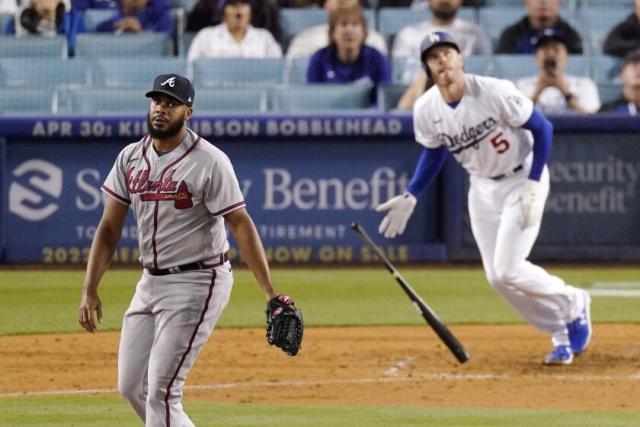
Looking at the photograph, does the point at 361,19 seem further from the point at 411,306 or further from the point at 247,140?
the point at 411,306

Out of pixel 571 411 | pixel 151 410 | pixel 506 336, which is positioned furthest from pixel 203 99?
pixel 151 410

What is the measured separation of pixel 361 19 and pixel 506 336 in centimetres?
499

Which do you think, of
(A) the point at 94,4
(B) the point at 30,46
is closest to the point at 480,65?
(A) the point at 94,4

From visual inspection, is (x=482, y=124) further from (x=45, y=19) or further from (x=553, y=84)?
(x=45, y=19)

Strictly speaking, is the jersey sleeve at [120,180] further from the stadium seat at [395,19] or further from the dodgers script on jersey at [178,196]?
the stadium seat at [395,19]

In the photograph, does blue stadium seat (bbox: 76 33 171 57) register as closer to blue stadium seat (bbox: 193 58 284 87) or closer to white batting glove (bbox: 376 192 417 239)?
blue stadium seat (bbox: 193 58 284 87)

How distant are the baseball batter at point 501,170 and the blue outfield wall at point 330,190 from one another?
4.90 m

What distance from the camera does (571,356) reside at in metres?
8.28

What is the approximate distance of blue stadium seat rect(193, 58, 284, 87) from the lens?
556 inches

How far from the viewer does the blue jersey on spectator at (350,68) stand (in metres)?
13.8

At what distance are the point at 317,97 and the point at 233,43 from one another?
4.23 feet

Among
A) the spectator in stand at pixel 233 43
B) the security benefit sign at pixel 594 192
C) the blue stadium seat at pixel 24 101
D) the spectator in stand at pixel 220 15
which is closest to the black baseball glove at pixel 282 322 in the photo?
the security benefit sign at pixel 594 192

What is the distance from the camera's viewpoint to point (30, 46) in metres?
14.5

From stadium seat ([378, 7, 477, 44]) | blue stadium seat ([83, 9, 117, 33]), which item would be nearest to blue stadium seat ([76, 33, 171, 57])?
blue stadium seat ([83, 9, 117, 33])
